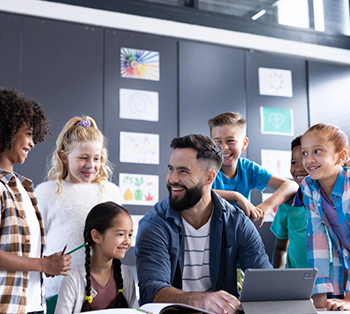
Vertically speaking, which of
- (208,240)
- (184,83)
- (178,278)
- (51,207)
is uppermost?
(184,83)

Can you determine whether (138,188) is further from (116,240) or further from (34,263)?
(34,263)

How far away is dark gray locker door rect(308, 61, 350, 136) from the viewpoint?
4.49 m

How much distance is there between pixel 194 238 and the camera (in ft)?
6.50

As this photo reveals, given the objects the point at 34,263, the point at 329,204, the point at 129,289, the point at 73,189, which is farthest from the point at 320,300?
the point at 73,189

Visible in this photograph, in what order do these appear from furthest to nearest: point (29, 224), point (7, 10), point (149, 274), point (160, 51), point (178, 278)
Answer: point (160, 51), point (7, 10), point (178, 278), point (149, 274), point (29, 224)

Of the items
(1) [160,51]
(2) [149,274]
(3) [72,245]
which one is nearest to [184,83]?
(1) [160,51]

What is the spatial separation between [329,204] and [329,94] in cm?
280

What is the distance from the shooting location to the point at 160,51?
3.97 meters

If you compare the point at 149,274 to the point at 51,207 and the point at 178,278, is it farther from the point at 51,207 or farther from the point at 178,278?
the point at 51,207

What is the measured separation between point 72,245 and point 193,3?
2.76m

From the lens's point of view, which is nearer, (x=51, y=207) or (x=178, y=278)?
(x=178, y=278)

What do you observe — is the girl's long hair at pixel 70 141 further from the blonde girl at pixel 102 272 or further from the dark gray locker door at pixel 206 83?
the dark gray locker door at pixel 206 83

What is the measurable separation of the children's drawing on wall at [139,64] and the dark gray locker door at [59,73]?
0.62 feet

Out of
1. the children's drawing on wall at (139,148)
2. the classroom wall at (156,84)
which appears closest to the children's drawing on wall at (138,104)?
the classroom wall at (156,84)
